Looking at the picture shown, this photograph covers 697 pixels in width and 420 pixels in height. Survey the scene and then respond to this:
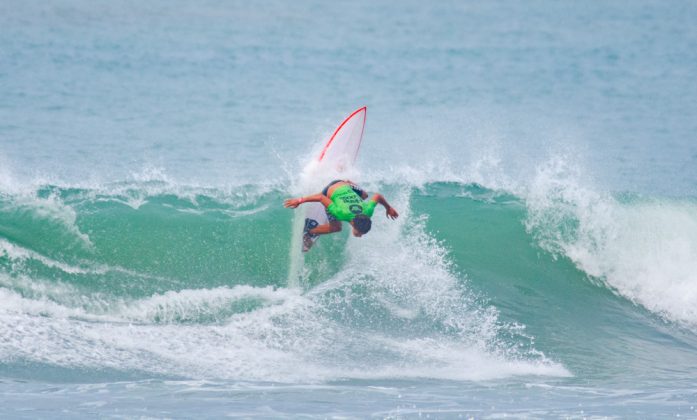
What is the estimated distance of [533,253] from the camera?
13.5 metres

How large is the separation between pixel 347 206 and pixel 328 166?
80.4 inches

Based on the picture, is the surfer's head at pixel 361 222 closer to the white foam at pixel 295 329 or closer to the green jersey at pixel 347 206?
the green jersey at pixel 347 206

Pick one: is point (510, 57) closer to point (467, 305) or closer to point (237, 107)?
point (237, 107)

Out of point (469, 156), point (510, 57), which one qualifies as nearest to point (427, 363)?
point (469, 156)

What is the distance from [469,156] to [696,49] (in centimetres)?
1882

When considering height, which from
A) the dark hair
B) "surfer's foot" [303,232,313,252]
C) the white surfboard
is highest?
the white surfboard

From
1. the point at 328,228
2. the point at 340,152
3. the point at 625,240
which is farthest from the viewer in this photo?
the point at 625,240

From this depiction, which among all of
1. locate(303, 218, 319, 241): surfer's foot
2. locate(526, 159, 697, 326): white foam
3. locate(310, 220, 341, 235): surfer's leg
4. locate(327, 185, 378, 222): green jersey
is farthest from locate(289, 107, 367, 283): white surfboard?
locate(526, 159, 697, 326): white foam

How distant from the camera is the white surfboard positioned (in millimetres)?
12625

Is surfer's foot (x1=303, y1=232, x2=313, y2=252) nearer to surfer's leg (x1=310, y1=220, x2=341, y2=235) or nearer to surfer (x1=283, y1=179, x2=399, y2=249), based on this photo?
surfer's leg (x1=310, y1=220, x2=341, y2=235)

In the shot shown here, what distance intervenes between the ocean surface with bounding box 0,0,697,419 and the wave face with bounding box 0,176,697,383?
0.11 feet

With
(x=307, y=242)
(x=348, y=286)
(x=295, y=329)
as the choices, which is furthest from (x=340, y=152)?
(x=295, y=329)

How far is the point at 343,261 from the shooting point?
12.2 m

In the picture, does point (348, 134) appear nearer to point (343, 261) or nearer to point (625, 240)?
point (343, 261)
